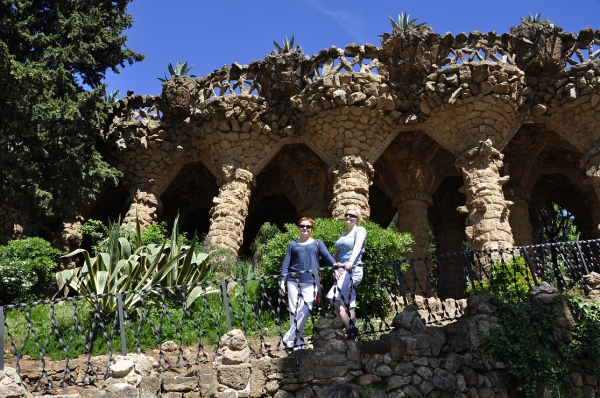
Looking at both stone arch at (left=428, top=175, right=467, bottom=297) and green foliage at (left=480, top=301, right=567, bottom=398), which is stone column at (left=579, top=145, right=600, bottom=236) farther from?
green foliage at (left=480, top=301, right=567, bottom=398)

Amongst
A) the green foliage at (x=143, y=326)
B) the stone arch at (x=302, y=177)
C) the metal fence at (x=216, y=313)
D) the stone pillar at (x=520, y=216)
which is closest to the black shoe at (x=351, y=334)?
the metal fence at (x=216, y=313)

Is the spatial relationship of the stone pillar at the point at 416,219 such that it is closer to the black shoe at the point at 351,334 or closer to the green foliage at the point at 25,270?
the black shoe at the point at 351,334

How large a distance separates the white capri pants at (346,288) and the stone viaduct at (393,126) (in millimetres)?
4933

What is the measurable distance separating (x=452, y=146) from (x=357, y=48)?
270 cm

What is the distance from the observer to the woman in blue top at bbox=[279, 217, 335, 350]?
5.23m

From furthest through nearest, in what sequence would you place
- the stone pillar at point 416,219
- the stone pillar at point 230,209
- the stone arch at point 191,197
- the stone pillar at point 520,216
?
1. the stone arch at point 191,197
2. the stone pillar at point 520,216
3. the stone pillar at point 416,219
4. the stone pillar at point 230,209

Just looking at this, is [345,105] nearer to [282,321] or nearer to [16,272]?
[282,321]

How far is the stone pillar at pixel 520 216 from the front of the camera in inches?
490

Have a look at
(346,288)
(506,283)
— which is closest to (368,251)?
(506,283)

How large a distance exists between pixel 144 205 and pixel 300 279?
26.3ft

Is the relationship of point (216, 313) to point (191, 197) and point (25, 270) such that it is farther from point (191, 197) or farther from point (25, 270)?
point (191, 197)

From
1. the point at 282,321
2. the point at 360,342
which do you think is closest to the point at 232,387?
the point at 360,342

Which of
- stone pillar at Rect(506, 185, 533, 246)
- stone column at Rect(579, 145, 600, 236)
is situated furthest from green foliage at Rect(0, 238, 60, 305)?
stone column at Rect(579, 145, 600, 236)

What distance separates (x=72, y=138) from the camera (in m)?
10.4
